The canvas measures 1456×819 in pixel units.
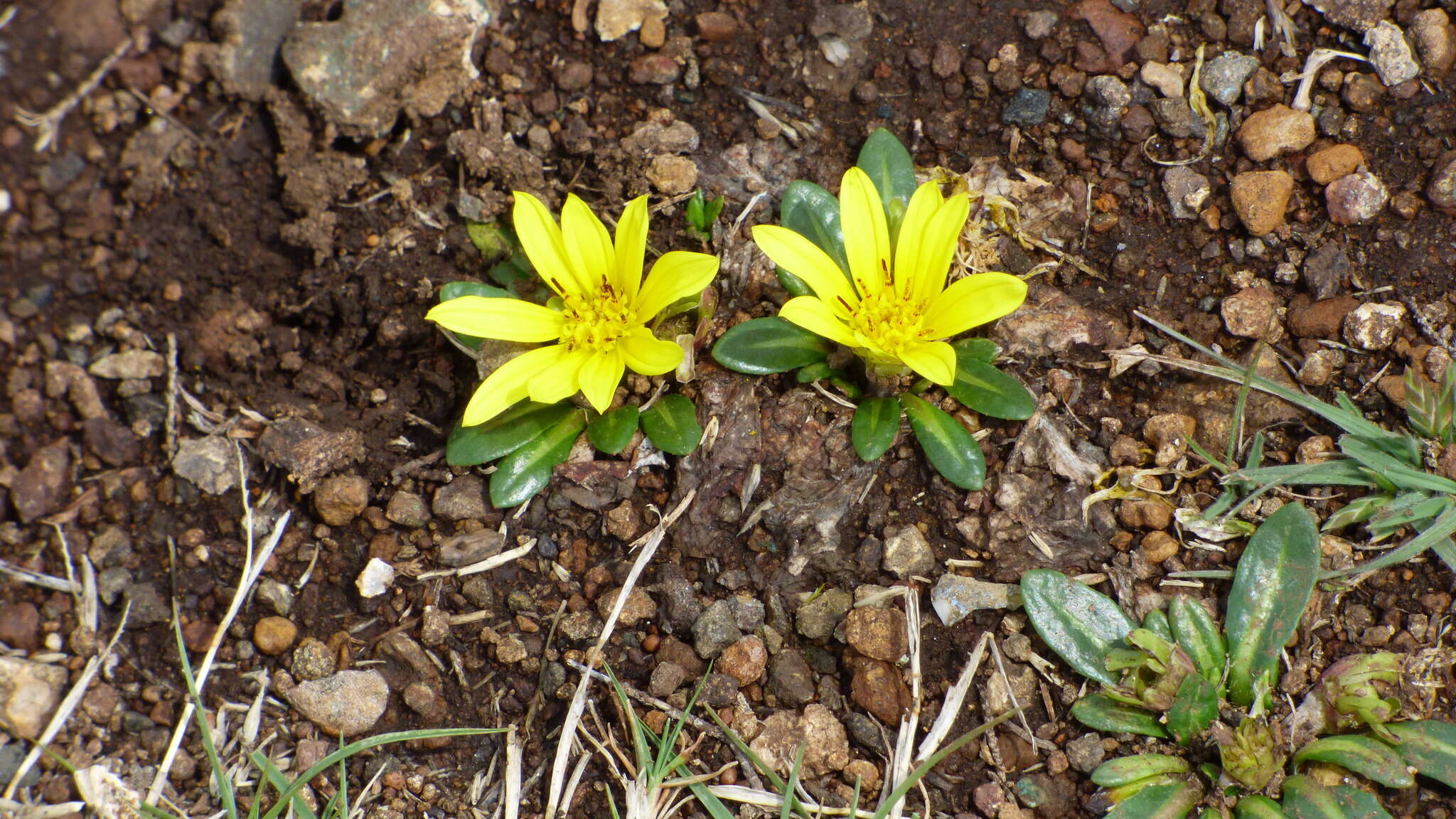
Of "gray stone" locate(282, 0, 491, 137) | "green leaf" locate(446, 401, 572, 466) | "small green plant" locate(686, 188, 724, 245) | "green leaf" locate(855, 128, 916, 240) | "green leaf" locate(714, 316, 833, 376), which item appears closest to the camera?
"green leaf" locate(714, 316, 833, 376)

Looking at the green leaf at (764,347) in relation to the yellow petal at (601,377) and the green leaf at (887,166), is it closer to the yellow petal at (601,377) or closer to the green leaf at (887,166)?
the yellow petal at (601,377)

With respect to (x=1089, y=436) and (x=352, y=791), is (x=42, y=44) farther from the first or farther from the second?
(x=1089, y=436)

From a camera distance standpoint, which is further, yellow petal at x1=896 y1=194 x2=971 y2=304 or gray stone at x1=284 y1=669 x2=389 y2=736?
gray stone at x1=284 y1=669 x2=389 y2=736

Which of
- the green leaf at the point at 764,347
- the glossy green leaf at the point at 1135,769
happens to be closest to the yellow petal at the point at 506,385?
the green leaf at the point at 764,347

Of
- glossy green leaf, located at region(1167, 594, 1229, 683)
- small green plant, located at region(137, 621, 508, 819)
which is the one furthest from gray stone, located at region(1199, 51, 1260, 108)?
small green plant, located at region(137, 621, 508, 819)

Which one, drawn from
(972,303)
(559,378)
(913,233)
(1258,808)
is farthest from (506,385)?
(1258,808)

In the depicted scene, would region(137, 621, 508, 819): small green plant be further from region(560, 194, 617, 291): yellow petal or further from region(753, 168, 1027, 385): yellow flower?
region(753, 168, 1027, 385): yellow flower

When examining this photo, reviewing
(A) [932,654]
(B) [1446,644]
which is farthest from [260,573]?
(B) [1446,644]
